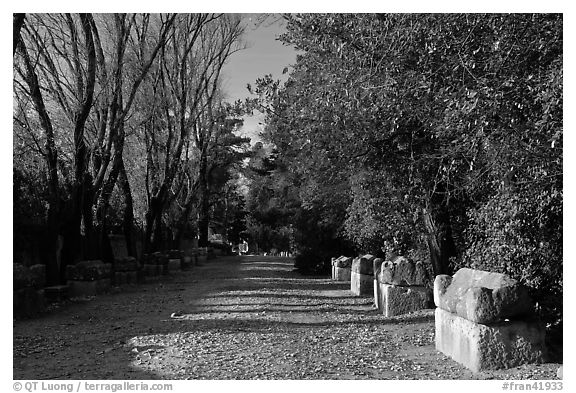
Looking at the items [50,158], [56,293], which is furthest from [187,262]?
[50,158]

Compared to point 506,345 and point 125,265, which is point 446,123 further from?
point 125,265

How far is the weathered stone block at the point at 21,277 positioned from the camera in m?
11.5

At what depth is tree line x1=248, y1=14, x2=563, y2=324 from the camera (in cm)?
691

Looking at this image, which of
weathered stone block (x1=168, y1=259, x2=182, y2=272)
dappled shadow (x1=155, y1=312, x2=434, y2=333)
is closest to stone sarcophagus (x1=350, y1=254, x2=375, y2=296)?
dappled shadow (x1=155, y1=312, x2=434, y2=333)

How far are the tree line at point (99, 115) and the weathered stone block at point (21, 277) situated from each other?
277 cm

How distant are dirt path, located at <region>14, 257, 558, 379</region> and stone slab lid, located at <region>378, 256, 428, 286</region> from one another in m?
0.64

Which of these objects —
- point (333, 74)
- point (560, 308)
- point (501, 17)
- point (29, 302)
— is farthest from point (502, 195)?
point (29, 302)

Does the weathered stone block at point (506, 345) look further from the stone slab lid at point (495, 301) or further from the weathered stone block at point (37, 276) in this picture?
the weathered stone block at point (37, 276)

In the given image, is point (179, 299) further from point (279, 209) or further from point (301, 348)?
point (279, 209)

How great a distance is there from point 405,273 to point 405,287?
309 mm

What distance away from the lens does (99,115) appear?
58.3ft

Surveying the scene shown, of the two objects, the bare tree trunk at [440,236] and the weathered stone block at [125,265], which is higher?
the bare tree trunk at [440,236]

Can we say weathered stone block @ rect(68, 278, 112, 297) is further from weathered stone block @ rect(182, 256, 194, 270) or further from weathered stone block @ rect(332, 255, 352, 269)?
weathered stone block @ rect(182, 256, 194, 270)

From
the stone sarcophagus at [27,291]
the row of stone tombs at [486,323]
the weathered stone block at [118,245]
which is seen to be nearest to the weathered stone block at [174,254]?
the weathered stone block at [118,245]
